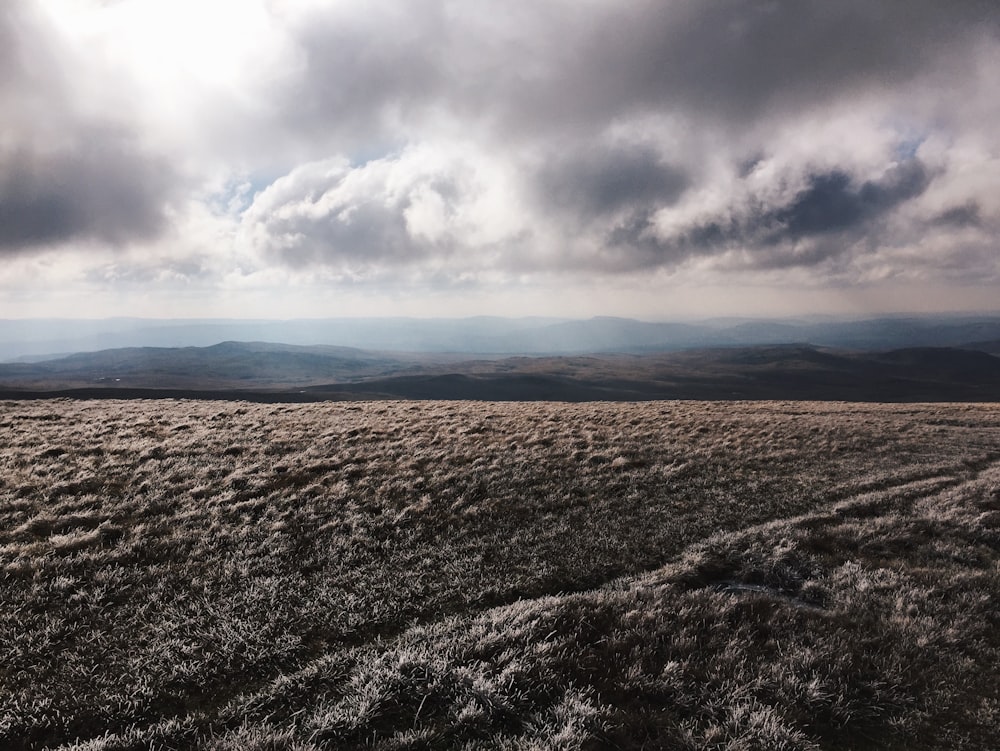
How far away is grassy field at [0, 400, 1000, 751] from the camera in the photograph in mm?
5730

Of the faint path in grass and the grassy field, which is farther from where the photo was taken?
the grassy field

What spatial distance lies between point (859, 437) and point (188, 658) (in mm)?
30318

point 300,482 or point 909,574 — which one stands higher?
point 300,482

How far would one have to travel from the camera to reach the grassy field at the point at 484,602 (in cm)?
573

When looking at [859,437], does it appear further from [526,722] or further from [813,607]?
[526,722]

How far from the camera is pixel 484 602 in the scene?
8.62m

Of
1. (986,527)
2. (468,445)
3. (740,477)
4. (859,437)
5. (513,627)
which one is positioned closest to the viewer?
(513,627)

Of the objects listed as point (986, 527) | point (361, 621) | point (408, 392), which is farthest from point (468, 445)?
point (408, 392)

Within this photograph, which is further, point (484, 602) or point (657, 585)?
point (657, 585)

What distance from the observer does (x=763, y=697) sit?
6148mm

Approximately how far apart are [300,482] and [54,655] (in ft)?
26.9

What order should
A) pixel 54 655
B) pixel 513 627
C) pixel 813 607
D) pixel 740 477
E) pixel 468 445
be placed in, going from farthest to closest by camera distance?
pixel 468 445, pixel 740 477, pixel 813 607, pixel 513 627, pixel 54 655

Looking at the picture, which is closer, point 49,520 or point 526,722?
point 526,722

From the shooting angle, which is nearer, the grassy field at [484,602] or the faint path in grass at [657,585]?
the faint path in grass at [657,585]
